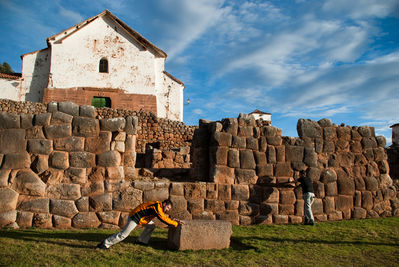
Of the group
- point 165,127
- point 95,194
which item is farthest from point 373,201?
point 165,127

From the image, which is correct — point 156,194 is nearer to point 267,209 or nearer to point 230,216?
point 230,216

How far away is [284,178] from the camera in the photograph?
8.88m

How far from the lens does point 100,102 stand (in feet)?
87.8

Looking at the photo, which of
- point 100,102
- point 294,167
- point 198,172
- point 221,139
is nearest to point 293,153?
point 294,167

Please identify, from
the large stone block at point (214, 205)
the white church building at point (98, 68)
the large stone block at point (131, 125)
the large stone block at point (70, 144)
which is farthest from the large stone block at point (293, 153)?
the white church building at point (98, 68)

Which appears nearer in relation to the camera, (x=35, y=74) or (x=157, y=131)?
(x=157, y=131)

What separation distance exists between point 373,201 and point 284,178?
3.03 m

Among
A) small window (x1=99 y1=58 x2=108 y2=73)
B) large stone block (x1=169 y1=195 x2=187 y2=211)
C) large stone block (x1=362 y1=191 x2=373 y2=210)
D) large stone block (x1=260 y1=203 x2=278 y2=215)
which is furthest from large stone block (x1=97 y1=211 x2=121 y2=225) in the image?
small window (x1=99 y1=58 x2=108 y2=73)

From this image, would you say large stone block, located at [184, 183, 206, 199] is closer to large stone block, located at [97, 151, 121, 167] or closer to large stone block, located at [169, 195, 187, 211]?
large stone block, located at [169, 195, 187, 211]

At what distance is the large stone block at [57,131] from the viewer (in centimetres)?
750

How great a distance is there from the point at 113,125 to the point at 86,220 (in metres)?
2.21

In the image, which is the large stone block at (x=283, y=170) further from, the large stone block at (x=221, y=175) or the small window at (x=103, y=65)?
the small window at (x=103, y=65)

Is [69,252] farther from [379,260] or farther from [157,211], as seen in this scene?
[379,260]

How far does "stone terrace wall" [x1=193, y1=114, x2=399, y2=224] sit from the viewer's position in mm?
8570
